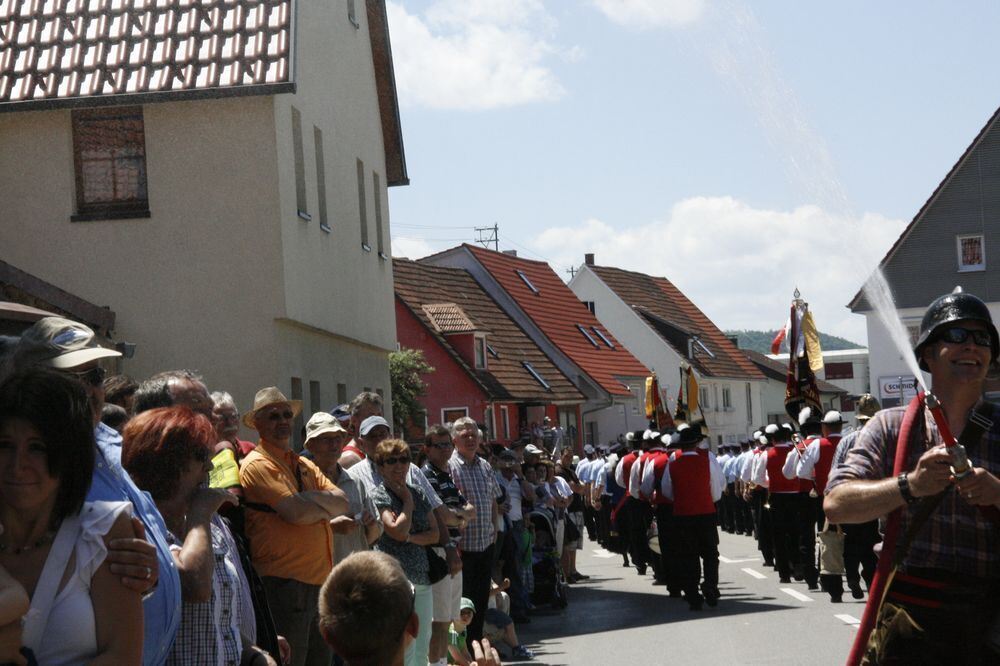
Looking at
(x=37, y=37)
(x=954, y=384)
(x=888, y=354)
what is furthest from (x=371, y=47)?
(x=888, y=354)

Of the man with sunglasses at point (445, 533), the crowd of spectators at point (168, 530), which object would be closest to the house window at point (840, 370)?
the man with sunglasses at point (445, 533)

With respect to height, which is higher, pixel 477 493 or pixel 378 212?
pixel 378 212

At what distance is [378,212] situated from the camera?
28.1m

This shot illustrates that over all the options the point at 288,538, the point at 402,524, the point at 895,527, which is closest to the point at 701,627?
the point at 402,524

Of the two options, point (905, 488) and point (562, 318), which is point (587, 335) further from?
point (905, 488)

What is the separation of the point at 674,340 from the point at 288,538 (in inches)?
Answer: 2932

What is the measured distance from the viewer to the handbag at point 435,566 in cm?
1219

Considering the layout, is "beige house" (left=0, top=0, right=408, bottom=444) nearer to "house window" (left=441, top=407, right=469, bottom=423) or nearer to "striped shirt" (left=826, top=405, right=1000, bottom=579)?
"striped shirt" (left=826, top=405, right=1000, bottom=579)

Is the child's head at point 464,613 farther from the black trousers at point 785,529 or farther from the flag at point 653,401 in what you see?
the flag at point 653,401

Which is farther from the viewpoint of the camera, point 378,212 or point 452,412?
point 452,412

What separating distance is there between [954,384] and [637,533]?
21.4m

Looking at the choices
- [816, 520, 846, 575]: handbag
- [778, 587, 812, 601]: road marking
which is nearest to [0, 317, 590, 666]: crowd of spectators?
[816, 520, 846, 575]: handbag

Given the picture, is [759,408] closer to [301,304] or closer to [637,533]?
[637,533]

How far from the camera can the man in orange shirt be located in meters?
8.80
